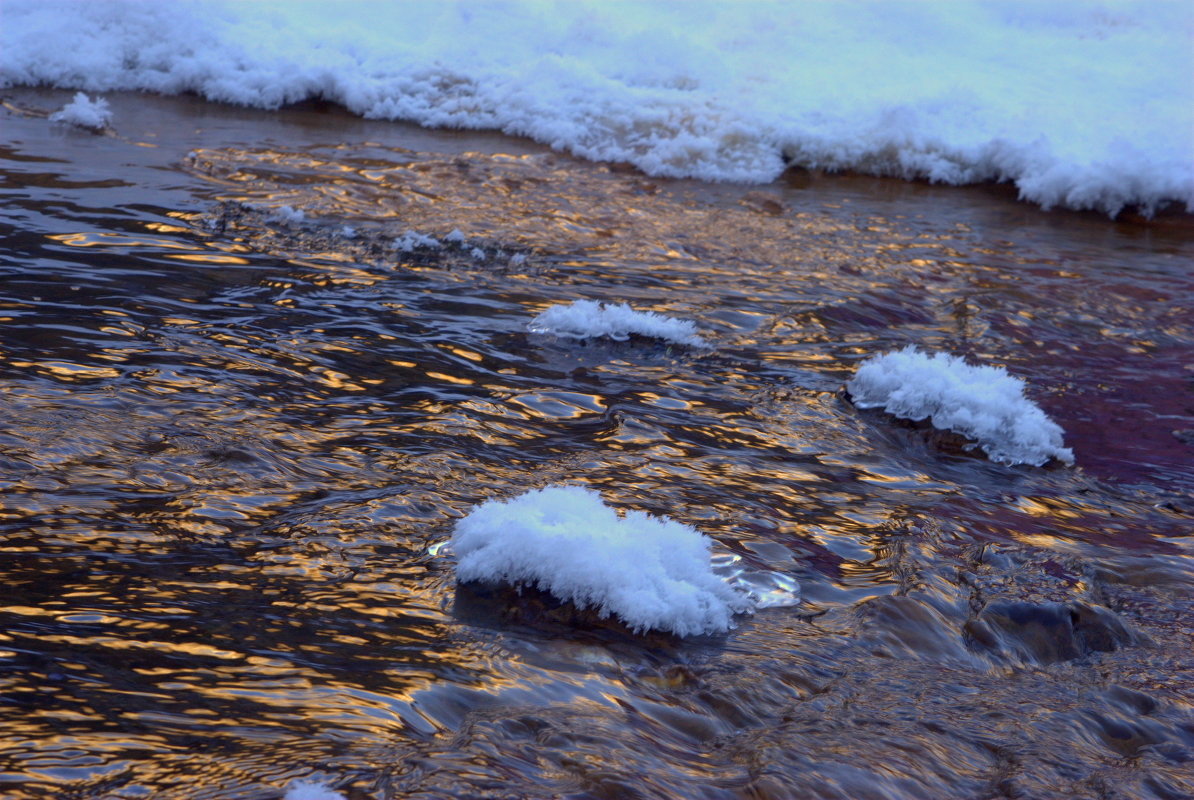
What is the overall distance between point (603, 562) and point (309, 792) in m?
0.88

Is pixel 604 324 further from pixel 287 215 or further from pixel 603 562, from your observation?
pixel 287 215

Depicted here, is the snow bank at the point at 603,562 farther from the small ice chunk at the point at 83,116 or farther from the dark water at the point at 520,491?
the small ice chunk at the point at 83,116

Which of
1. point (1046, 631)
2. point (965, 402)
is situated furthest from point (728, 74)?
point (1046, 631)

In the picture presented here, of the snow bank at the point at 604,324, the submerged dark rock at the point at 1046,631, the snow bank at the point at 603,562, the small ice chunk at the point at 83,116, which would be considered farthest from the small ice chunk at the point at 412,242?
the submerged dark rock at the point at 1046,631

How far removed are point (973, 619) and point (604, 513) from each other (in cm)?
94

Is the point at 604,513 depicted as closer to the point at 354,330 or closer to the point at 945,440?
the point at 945,440

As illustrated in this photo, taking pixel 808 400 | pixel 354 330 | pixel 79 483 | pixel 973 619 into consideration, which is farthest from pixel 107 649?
pixel 808 400

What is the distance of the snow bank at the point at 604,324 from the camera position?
4172mm

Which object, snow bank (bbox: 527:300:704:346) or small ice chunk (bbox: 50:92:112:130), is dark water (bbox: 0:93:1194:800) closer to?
snow bank (bbox: 527:300:704:346)

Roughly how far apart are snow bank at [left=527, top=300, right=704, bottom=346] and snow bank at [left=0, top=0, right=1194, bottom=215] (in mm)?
3768

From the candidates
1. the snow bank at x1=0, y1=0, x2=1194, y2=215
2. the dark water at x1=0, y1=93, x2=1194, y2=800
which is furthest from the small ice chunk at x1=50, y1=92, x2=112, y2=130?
the snow bank at x1=0, y1=0, x2=1194, y2=215

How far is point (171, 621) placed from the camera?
2041mm

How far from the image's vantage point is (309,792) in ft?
5.22

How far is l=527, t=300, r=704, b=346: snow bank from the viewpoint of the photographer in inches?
164
